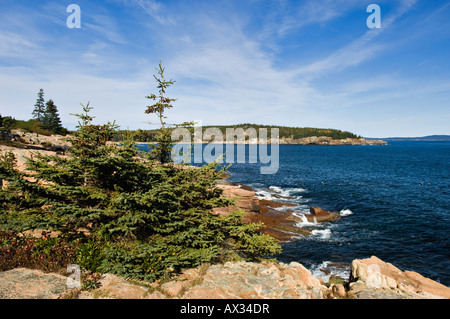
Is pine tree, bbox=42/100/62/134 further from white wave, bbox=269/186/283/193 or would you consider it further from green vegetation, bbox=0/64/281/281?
green vegetation, bbox=0/64/281/281

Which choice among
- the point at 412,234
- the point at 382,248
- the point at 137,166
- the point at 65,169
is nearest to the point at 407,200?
the point at 412,234

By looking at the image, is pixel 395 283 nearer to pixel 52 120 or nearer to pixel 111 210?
pixel 111 210

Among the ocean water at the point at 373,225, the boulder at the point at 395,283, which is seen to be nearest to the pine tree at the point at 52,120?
the ocean water at the point at 373,225

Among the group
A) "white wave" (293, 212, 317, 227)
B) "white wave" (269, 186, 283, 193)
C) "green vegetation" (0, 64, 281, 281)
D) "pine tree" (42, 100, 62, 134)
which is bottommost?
"white wave" (293, 212, 317, 227)

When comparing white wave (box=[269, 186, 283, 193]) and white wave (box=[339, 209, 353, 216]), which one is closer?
white wave (box=[339, 209, 353, 216])

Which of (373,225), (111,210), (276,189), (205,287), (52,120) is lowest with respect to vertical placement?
(373,225)

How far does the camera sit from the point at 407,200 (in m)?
34.2

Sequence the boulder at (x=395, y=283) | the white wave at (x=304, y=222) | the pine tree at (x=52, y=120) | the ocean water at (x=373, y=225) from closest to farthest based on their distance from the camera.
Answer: the boulder at (x=395, y=283) < the ocean water at (x=373, y=225) < the white wave at (x=304, y=222) < the pine tree at (x=52, y=120)

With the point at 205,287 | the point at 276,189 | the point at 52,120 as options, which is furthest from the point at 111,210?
the point at 52,120

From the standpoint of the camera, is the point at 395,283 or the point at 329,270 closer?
the point at 395,283

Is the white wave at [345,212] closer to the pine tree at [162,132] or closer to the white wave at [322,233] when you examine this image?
the white wave at [322,233]

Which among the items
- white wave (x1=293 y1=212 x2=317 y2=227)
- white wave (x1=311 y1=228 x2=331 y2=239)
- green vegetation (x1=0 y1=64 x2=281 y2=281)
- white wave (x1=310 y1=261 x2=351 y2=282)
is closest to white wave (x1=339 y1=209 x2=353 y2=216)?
white wave (x1=293 y1=212 x2=317 y2=227)

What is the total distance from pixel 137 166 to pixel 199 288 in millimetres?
4905
